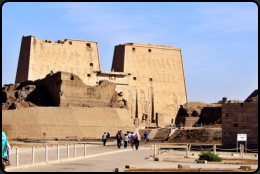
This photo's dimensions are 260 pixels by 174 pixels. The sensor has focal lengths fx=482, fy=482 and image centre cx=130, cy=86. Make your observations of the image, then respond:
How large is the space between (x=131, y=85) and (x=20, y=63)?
42.0ft

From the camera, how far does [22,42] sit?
50812mm

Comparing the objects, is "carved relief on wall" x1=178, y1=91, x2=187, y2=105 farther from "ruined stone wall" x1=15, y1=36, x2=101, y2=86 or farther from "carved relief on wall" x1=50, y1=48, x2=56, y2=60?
"carved relief on wall" x1=50, y1=48, x2=56, y2=60

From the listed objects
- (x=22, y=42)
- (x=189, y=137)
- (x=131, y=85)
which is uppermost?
(x=22, y=42)

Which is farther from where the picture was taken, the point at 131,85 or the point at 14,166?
the point at 131,85

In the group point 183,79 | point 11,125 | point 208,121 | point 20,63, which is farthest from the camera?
point 183,79

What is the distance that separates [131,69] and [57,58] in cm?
932

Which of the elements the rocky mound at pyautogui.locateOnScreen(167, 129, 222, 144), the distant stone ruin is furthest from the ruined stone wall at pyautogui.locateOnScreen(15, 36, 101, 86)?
the rocky mound at pyautogui.locateOnScreen(167, 129, 222, 144)

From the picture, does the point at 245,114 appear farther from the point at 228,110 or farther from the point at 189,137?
the point at 189,137

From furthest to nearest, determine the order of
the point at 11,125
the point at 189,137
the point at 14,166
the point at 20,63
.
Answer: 1. the point at 20,63
2. the point at 11,125
3. the point at 189,137
4. the point at 14,166

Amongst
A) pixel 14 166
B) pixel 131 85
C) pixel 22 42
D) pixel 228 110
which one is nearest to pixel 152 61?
pixel 131 85

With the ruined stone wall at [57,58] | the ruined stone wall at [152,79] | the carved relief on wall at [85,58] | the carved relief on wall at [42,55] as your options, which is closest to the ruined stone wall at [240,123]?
the ruined stone wall at [57,58]

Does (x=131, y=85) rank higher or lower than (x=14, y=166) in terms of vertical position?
higher

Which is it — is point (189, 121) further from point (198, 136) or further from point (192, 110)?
point (198, 136)

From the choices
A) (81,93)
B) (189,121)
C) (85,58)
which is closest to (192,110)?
(189,121)
